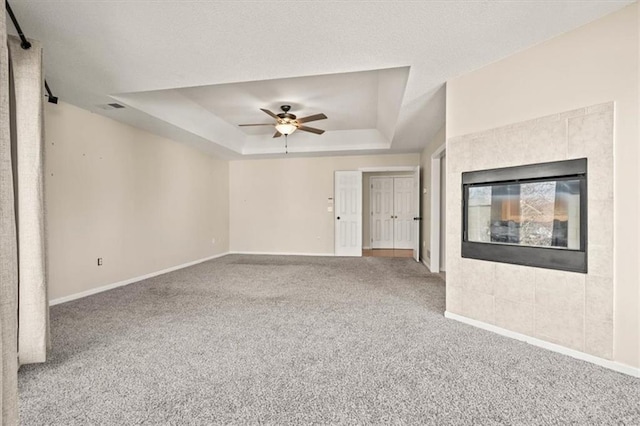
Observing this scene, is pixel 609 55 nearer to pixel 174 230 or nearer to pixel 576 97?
pixel 576 97

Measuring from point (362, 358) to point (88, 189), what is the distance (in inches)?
165

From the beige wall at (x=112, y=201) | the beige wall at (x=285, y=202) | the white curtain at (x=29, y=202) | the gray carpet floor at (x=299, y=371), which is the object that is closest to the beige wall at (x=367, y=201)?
the beige wall at (x=285, y=202)

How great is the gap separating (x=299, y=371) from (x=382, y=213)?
774 centimetres

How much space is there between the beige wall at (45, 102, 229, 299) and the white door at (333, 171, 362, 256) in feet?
10.5

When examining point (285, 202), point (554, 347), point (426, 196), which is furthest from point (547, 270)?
point (285, 202)

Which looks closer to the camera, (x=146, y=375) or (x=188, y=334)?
(x=146, y=375)

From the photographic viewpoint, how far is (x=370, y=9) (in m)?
2.17

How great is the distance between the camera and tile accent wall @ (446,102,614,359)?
7.58ft

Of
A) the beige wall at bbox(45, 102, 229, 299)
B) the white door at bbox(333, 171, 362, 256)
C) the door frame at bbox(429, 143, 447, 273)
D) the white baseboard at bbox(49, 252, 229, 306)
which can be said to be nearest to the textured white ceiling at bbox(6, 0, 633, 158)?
the beige wall at bbox(45, 102, 229, 299)

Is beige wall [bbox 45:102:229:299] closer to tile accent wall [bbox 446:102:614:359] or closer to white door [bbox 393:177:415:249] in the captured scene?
tile accent wall [bbox 446:102:614:359]

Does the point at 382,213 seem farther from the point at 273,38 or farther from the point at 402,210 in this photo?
the point at 273,38

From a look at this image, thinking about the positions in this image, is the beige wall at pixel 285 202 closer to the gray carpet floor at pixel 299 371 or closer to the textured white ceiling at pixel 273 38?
the textured white ceiling at pixel 273 38

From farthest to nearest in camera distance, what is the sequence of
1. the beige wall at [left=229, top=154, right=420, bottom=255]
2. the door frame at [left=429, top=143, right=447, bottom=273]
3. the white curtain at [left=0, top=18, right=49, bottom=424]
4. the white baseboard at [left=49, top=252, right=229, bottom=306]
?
the beige wall at [left=229, top=154, right=420, bottom=255] → the door frame at [left=429, top=143, right=447, bottom=273] → the white baseboard at [left=49, top=252, right=229, bottom=306] → the white curtain at [left=0, top=18, right=49, bottom=424]

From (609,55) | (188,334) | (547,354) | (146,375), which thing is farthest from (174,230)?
(609,55)
